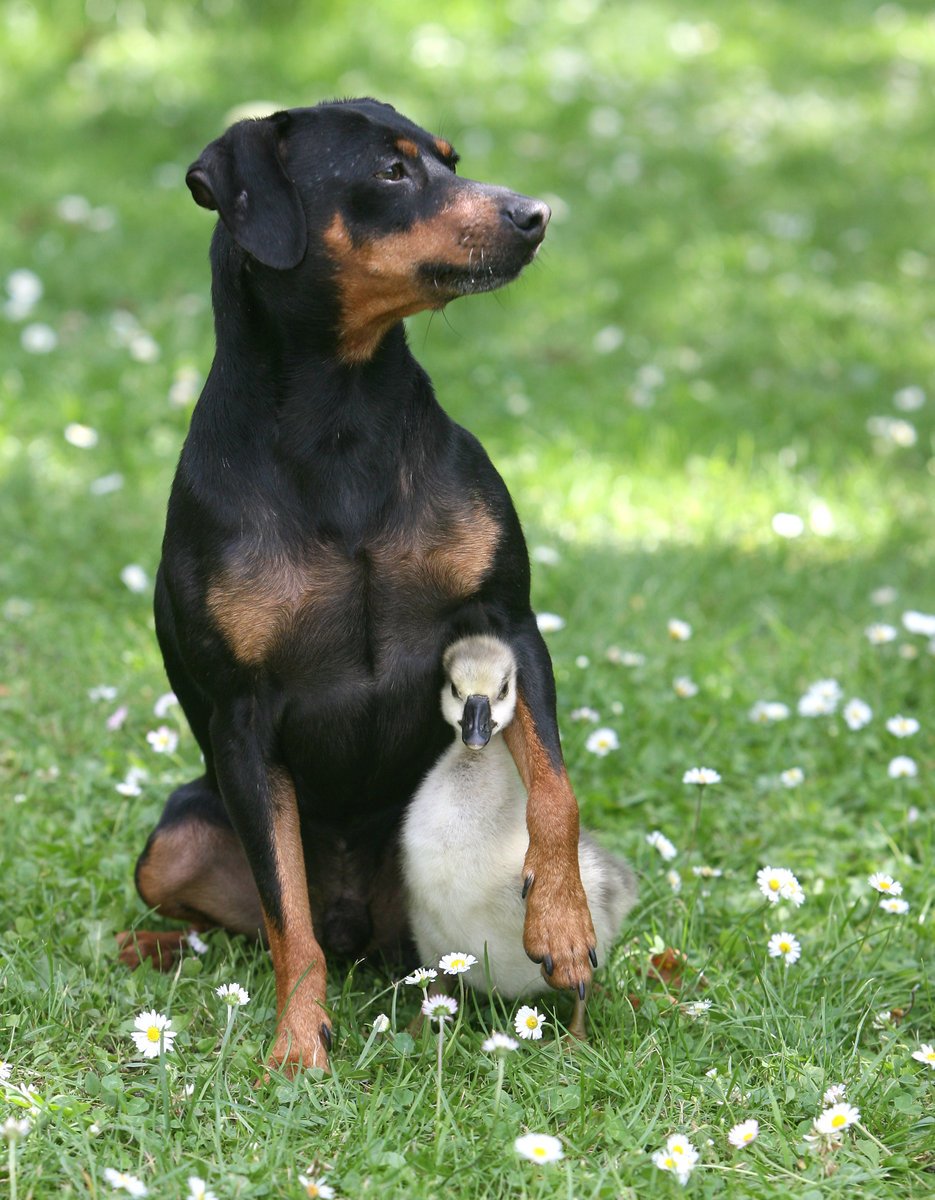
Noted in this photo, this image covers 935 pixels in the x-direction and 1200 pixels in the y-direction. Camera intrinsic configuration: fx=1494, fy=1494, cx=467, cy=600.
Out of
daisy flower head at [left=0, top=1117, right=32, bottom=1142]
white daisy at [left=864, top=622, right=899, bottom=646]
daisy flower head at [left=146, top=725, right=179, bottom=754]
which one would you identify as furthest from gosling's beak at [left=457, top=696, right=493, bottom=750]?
white daisy at [left=864, top=622, right=899, bottom=646]

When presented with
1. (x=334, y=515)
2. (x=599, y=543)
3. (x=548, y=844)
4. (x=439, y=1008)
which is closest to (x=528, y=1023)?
(x=439, y=1008)

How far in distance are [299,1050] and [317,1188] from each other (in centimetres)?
47

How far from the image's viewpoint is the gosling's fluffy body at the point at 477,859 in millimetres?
3102

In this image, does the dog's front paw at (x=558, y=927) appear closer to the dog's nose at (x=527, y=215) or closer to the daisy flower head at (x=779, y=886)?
the daisy flower head at (x=779, y=886)

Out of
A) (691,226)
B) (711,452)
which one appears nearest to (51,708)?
(711,452)

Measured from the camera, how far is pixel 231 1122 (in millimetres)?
2742

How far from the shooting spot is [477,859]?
3145 millimetres

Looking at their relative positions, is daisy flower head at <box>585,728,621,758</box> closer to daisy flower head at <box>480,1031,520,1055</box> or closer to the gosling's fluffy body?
the gosling's fluffy body

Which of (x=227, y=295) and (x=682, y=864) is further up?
(x=227, y=295)

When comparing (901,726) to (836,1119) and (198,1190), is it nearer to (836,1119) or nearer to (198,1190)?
(836,1119)

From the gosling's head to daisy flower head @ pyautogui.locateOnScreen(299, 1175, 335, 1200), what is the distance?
855 mm

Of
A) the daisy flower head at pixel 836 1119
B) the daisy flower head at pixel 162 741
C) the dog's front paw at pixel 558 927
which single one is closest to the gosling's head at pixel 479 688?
the dog's front paw at pixel 558 927

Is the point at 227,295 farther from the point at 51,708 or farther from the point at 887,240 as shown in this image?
the point at 887,240

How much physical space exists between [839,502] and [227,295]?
326 cm
